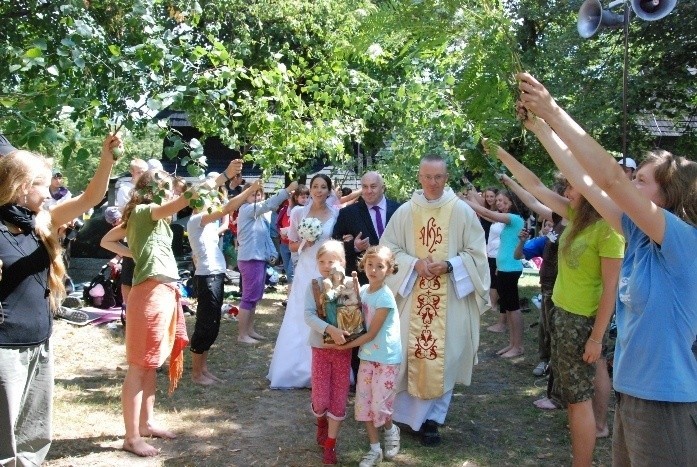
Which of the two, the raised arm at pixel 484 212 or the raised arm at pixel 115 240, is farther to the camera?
the raised arm at pixel 484 212

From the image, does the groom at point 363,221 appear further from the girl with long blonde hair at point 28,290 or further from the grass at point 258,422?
the girl with long blonde hair at point 28,290

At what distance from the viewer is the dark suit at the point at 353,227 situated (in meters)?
6.30

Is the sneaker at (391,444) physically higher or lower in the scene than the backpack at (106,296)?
lower

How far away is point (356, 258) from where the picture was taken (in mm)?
6344

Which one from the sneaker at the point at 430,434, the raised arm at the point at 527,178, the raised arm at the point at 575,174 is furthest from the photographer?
the sneaker at the point at 430,434

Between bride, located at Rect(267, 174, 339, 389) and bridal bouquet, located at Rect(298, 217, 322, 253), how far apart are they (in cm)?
10

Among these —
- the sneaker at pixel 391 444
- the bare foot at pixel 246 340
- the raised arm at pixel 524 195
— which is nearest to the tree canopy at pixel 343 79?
the raised arm at pixel 524 195

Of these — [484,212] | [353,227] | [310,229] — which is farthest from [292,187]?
[484,212]

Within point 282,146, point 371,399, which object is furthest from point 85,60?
point 371,399

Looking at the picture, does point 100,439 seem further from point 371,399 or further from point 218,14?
point 218,14

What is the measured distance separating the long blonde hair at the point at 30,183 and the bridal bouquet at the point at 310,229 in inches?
122

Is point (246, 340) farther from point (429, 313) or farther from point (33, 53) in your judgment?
point (33, 53)

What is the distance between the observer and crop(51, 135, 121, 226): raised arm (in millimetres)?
3305

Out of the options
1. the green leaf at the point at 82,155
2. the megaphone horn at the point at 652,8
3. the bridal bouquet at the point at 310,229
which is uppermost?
the megaphone horn at the point at 652,8
